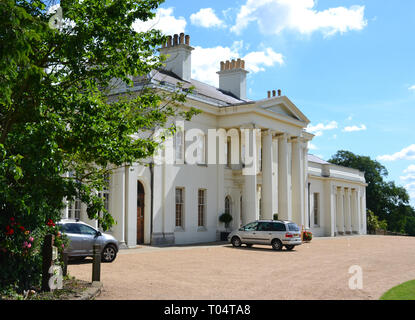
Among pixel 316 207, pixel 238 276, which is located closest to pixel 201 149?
pixel 238 276

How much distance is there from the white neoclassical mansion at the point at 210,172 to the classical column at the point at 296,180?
8 cm

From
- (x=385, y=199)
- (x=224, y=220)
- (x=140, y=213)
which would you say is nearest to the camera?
(x=140, y=213)

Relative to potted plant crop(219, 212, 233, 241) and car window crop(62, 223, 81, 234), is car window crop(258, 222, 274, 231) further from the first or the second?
car window crop(62, 223, 81, 234)

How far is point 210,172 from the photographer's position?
102ft

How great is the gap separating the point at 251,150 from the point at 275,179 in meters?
9.06

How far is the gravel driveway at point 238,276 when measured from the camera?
10.5m

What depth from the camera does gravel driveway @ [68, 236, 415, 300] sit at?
34.5ft

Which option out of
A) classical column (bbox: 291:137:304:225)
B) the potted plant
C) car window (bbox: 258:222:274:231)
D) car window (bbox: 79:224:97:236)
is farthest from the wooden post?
classical column (bbox: 291:137:304:225)

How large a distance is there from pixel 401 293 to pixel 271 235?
14.1m

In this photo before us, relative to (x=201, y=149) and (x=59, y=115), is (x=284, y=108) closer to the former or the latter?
Result: (x=201, y=149)

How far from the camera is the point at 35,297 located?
9.12 meters

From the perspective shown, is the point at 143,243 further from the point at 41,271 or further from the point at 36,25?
the point at 36,25

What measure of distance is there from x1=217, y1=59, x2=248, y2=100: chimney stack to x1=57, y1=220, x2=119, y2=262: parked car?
85.5ft

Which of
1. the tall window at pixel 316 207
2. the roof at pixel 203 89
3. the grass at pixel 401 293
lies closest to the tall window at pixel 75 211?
the roof at pixel 203 89
